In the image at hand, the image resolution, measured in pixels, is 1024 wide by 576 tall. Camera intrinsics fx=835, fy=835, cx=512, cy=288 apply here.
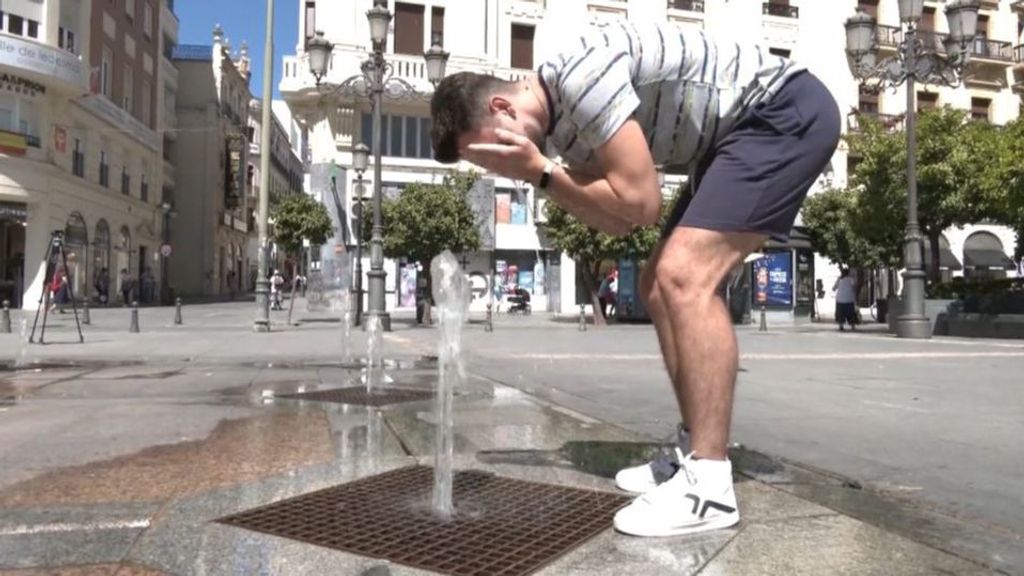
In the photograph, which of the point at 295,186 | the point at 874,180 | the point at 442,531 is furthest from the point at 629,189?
the point at 295,186

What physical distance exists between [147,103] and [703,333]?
41.7 meters

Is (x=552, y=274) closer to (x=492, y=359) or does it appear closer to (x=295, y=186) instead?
(x=492, y=359)

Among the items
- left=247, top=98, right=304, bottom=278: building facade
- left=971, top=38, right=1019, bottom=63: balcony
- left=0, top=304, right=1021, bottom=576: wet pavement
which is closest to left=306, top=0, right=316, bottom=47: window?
left=247, top=98, right=304, bottom=278: building facade

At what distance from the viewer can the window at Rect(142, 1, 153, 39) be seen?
3831 centimetres

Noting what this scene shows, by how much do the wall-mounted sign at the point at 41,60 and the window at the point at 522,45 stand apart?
1591 cm

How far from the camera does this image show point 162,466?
3.62m

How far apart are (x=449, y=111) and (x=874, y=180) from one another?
20317 mm

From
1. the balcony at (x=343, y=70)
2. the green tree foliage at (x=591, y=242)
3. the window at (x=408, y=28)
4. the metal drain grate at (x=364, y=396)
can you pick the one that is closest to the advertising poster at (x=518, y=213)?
the balcony at (x=343, y=70)

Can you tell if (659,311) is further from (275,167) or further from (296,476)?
(275,167)

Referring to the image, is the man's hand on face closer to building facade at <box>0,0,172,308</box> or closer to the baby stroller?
building facade at <box>0,0,172,308</box>

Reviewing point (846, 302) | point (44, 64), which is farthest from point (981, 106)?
point (44, 64)

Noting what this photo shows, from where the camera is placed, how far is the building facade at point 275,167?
64.5 metres

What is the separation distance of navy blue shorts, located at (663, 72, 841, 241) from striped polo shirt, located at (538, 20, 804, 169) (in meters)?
0.07

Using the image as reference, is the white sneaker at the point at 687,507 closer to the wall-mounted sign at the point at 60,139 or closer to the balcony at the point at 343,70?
the balcony at the point at 343,70
